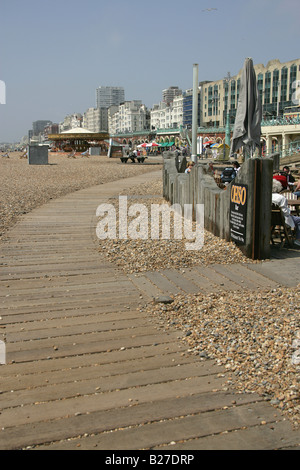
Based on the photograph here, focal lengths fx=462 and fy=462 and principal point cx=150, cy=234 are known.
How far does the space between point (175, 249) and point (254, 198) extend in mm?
1316

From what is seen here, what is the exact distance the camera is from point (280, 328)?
3.88 meters

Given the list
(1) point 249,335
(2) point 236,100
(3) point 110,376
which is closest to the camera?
(3) point 110,376

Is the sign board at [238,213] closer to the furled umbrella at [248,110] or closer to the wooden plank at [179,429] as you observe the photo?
the wooden plank at [179,429]

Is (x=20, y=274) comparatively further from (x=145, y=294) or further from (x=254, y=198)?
(x=254, y=198)

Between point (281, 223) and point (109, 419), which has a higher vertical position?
point (281, 223)

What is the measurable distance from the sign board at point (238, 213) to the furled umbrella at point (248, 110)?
5.47 meters

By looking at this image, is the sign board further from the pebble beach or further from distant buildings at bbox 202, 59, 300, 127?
distant buildings at bbox 202, 59, 300, 127

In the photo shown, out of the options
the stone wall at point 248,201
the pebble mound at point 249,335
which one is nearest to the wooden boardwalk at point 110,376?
the pebble mound at point 249,335

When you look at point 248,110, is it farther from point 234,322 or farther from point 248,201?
point 234,322

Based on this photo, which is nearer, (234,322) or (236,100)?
(234,322)

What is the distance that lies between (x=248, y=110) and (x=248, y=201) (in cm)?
614

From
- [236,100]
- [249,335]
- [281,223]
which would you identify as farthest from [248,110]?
[236,100]

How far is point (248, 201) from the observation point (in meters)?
6.19
